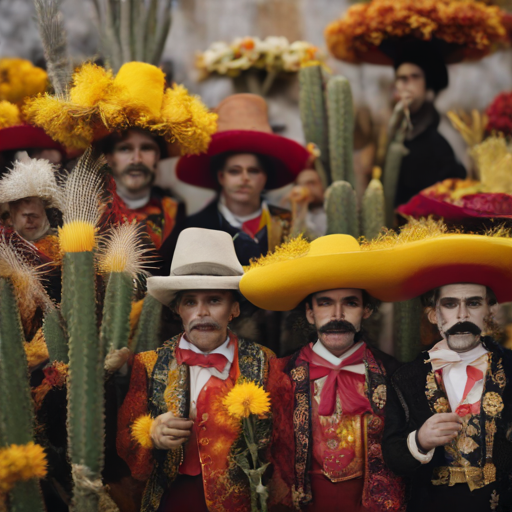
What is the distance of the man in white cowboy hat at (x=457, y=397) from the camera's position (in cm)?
291

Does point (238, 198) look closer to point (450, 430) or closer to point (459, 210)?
point (459, 210)

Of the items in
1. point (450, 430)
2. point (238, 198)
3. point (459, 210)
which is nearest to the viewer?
point (450, 430)

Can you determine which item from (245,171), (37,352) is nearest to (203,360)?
(37,352)

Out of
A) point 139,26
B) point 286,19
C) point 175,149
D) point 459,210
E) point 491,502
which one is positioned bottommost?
point 491,502

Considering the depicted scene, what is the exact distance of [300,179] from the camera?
5.16 metres

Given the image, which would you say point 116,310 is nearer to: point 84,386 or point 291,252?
point 84,386

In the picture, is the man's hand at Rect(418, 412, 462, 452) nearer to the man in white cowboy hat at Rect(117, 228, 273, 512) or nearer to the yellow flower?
the yellow flower

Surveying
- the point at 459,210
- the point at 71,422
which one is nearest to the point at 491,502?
the point at 459,210

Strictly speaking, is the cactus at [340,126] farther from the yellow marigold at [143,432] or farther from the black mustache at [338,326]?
the yellow marigold at [143,432]

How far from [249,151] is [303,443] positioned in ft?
7.26

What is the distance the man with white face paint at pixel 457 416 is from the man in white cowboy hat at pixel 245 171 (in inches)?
62.8

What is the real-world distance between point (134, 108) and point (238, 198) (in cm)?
114

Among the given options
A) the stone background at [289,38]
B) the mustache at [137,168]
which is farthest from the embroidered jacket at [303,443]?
the stone background at [289,38]

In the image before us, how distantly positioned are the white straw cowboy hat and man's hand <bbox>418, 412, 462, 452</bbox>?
3.53ft
